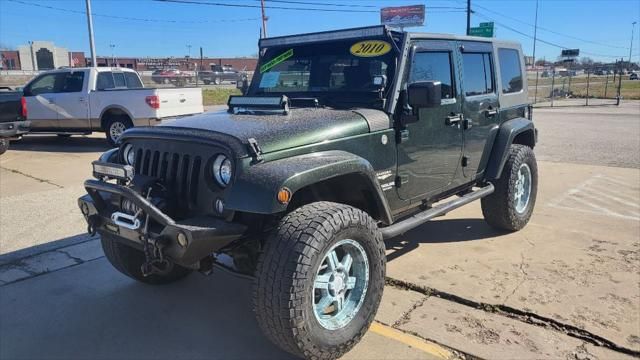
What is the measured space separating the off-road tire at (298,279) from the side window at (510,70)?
3.29 metres

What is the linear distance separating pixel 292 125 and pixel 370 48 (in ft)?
3.83

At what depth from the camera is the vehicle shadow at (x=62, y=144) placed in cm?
1243

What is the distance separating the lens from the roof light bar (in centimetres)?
410

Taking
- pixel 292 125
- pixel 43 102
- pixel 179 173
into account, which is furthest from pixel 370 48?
pixel 43 102

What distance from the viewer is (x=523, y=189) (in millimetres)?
5809

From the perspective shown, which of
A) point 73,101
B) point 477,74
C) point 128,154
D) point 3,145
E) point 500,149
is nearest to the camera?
point 128,154

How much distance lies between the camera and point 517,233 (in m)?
5.57

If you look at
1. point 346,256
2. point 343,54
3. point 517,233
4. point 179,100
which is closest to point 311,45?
point 343,54

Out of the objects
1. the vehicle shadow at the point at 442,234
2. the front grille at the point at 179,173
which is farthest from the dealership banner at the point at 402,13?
the front grille at the point at 179,173

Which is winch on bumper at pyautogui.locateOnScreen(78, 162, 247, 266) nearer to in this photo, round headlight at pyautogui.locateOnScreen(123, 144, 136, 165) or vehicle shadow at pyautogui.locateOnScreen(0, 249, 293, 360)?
round headlight at pyautogui.locateOnScreen(123, 144, 136, 165)

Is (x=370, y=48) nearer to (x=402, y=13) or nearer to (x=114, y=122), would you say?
(x=114, y=122)

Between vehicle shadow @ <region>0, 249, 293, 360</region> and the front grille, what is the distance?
94 cm

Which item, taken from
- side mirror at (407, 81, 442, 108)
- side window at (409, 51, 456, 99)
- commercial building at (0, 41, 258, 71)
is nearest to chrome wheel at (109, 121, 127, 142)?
side window at (409, 51, 456, 99)

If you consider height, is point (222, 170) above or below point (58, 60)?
below
